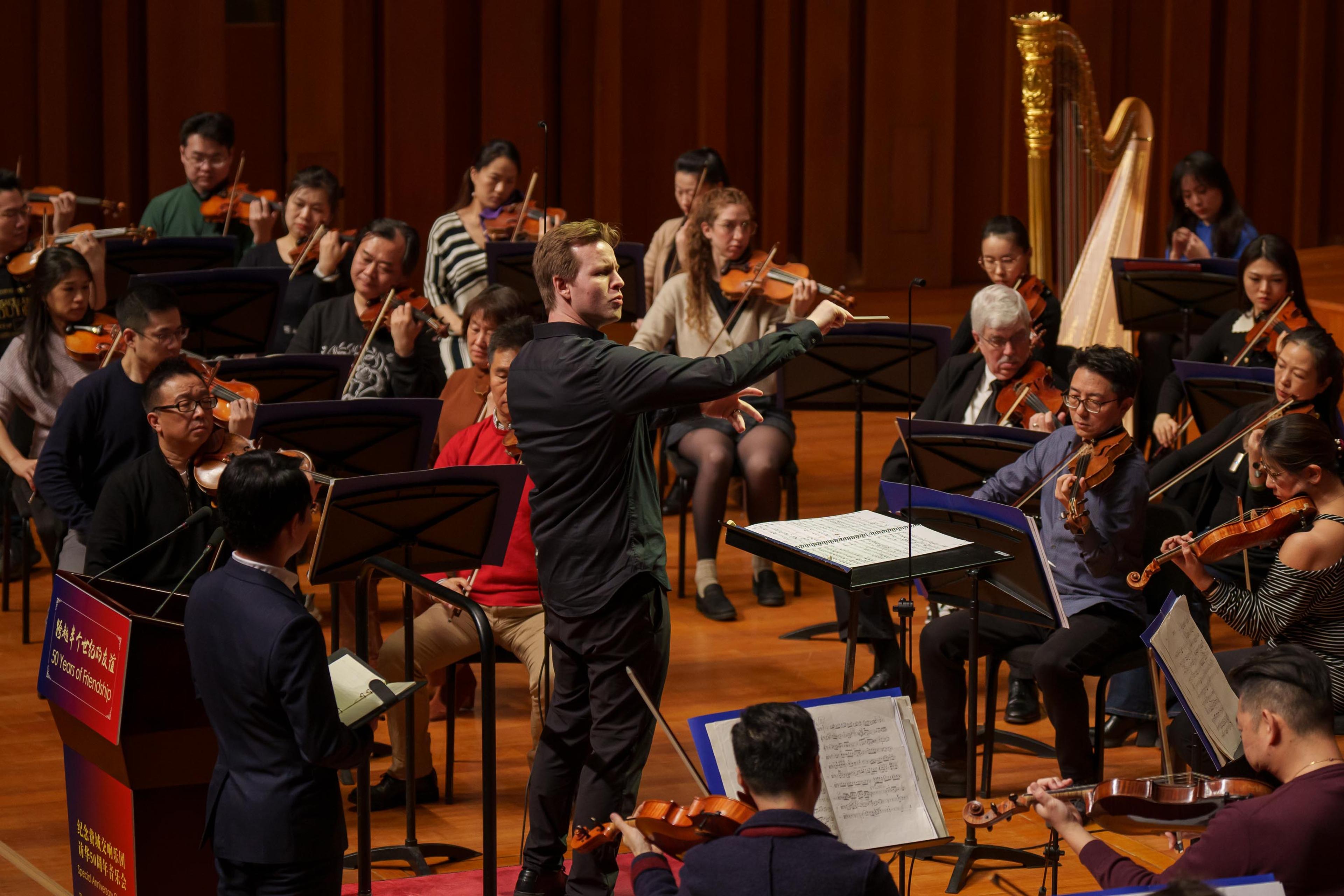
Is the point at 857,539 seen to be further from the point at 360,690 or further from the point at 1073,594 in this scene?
the point at 360,690

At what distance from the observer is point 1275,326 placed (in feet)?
17.3

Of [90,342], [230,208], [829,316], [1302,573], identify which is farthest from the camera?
[230,208]

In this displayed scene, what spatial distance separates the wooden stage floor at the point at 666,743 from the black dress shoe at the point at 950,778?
0.04 meters

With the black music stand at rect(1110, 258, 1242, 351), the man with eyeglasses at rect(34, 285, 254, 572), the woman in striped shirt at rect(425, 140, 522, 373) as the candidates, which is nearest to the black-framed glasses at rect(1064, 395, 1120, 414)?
the black music stand at rect(1110, 258, 1242, 351)

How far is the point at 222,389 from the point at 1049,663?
7.57ft

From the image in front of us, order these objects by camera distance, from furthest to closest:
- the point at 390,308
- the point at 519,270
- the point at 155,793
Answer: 1. the point at 519,270
2. the point at 390,308
3. the point at 155,793

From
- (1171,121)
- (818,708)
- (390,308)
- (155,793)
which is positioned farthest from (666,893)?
(1171,121)

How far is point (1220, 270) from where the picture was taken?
580 cm

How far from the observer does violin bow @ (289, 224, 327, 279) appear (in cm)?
576

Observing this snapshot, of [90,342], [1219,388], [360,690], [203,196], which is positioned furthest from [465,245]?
[360,690]

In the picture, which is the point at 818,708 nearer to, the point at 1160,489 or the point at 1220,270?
the point at 1160,489

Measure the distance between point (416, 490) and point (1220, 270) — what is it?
3547 millimetres

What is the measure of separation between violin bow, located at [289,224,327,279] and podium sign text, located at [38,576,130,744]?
2.75 m

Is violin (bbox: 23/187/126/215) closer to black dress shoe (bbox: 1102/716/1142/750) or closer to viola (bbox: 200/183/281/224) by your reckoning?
viola (bbox: 200/183/281/224)
